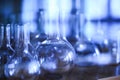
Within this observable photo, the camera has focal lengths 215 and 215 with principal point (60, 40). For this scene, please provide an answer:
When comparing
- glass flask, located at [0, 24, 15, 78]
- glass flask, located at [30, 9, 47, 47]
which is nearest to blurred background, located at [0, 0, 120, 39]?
glass flask, located at [30, 9, 47, 47]

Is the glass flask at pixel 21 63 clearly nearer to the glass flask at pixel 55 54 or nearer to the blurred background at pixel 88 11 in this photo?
the glass flask at pixel 55 54

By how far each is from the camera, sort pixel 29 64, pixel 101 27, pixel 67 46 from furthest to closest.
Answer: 1. pixel 101 27
2. pixel 67 46
3. pixel 29 64

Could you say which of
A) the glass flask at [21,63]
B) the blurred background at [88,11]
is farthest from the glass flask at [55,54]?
the blurred background at [88,11]

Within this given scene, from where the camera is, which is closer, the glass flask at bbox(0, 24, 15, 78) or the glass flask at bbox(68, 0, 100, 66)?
the glass flask at bbox(0, 24, 15, 78)

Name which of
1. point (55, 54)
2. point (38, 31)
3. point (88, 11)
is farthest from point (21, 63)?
point (88, 11)

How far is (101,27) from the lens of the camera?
1035 millimetres

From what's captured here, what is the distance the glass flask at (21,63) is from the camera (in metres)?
0.50

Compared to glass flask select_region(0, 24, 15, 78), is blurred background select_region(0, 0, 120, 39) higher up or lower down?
higher up

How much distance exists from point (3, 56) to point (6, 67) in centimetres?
6

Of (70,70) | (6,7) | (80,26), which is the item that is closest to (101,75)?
(70,70)

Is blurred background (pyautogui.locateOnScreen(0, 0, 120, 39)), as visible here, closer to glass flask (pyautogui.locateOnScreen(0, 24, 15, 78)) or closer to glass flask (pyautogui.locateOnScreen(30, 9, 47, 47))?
glass flask (pyautogui.locateOnScreen(30, 9, 47, 47))

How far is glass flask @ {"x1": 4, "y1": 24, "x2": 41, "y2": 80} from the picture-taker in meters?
Result: 0.50

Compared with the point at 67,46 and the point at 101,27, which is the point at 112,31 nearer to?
the point at 101,27

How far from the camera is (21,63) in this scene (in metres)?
0.51
